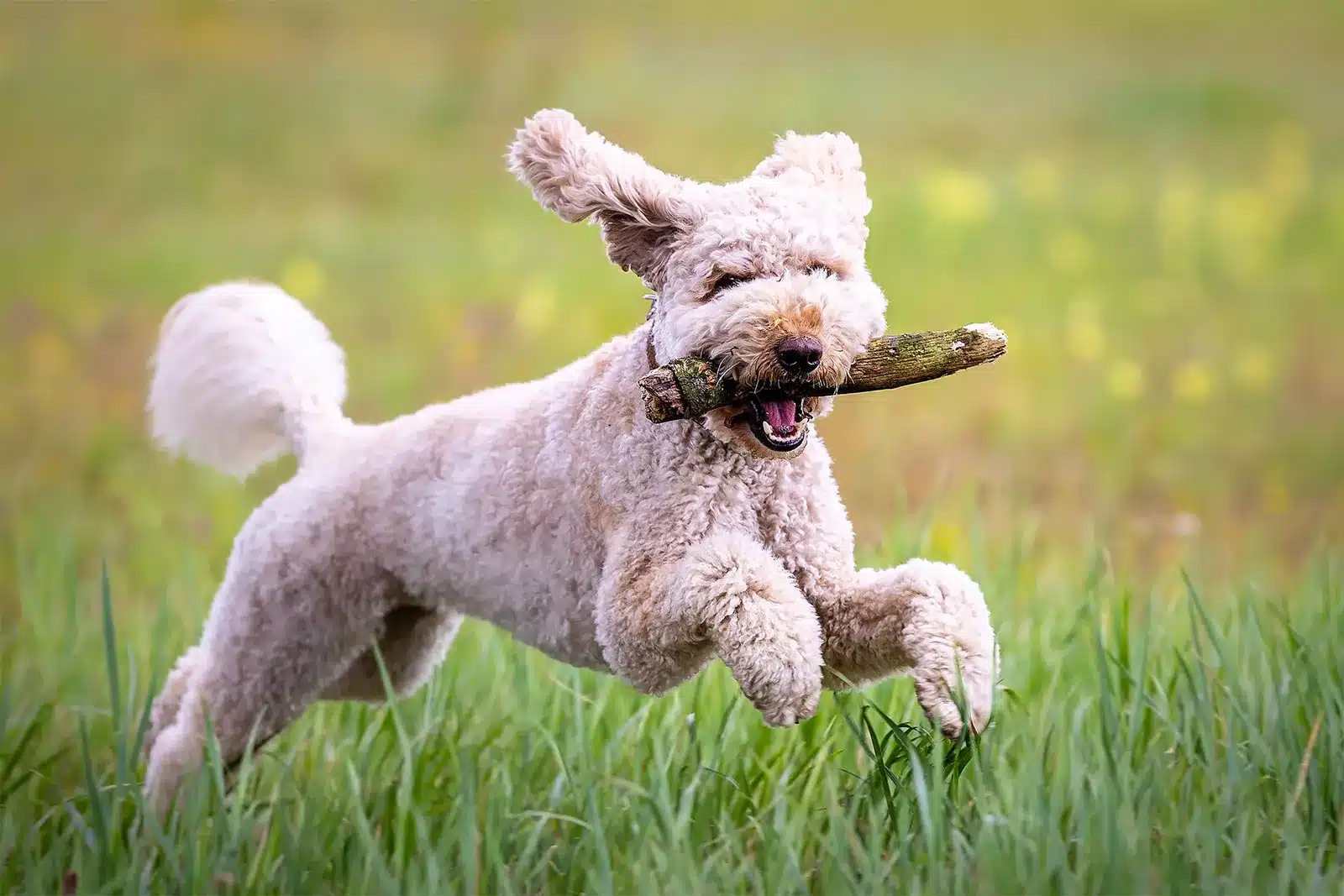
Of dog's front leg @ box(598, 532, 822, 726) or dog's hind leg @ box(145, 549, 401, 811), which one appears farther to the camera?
dog's hind leg @ box(145, 549, 401, 811)

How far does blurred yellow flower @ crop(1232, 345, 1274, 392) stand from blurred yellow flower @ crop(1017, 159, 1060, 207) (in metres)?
2.51

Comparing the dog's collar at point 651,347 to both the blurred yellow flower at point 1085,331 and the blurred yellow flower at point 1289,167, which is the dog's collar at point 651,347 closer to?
the blurred yellow flower at point 1085,331

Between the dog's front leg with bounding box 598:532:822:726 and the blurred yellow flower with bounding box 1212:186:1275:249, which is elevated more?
the blurred yellow flower with bounding box 1212:186:1275:249

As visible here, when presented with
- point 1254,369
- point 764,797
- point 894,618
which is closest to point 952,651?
point 894,618

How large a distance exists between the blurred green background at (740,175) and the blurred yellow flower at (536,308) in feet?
0.13

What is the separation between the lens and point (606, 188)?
312cm

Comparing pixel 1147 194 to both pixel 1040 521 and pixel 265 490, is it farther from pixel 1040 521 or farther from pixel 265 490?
pixel 265 490

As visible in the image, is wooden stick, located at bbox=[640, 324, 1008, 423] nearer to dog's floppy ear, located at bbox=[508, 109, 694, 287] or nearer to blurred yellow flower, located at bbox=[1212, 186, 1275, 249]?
A: dog's floppy ear, located at bbox=[508, 109, 694, 287]

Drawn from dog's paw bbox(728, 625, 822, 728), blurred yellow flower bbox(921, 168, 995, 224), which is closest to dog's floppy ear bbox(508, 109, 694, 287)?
dog's paw bbox(728, 625, 822, 728)

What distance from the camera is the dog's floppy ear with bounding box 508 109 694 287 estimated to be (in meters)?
3.14

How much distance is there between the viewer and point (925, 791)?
3.04 meters

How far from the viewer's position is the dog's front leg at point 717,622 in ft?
9.41

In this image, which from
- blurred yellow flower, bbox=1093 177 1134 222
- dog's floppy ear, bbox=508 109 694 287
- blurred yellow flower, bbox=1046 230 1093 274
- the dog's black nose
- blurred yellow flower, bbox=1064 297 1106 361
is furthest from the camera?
blurred yellow flower, bbox=1093 177 1134 222

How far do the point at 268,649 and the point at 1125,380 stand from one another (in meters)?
5.34
